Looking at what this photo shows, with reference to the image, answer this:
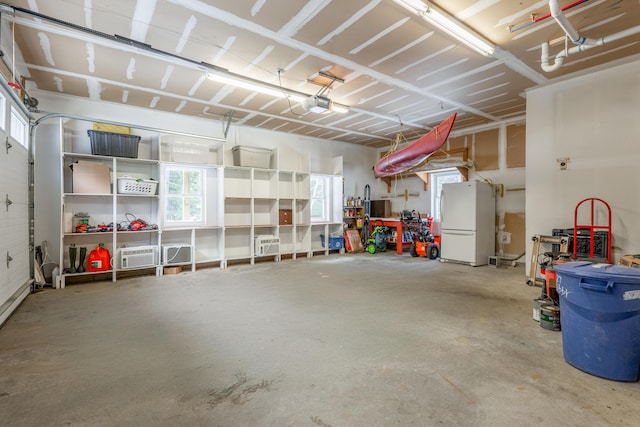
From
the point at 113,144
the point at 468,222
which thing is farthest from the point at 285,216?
the point at 468,222

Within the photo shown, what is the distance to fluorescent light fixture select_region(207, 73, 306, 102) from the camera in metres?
4.16

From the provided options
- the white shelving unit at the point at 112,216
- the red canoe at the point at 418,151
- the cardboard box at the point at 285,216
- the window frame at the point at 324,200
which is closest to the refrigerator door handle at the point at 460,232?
the red canoe at the point at 418,151

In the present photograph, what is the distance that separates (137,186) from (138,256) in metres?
1.18

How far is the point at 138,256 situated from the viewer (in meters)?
5.11

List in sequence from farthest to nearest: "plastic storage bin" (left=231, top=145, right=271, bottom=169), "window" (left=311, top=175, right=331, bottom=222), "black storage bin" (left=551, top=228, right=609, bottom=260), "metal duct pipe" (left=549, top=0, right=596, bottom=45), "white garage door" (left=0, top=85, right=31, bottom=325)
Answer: "window" (left=311, top=175, right=331, bottom=222) < "plastic storage bin" (left=231, top=145, right=271, bottom=169) < "black storage bin" (left=551, top=228, right=609, bottom=260) < "white garage door" (left=0, top=85, right=31, bottom=325) < "metal duct pipe" (left=549, top=0, right=596, bottom=45)

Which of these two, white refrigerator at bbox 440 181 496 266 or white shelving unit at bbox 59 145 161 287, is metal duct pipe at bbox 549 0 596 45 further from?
white shelving unit at bbox 59 145 161 287

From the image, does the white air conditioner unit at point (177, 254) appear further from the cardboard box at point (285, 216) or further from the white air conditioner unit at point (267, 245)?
the cardboard box at point (285, 216)

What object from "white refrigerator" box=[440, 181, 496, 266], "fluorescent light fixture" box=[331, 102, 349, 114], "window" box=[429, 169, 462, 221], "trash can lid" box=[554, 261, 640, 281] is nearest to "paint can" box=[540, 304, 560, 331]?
"trash can lid" box=[554, 261, 640, 281]

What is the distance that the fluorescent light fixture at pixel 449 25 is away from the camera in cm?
273

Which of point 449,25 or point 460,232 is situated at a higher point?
point 449,25

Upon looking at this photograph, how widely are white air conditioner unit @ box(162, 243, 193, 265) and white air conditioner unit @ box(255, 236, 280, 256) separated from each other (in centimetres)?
138

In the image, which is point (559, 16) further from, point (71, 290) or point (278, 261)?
point (71, 290)

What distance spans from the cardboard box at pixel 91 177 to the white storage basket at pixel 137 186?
0.67ft

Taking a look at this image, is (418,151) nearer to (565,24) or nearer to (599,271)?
(565,24)
